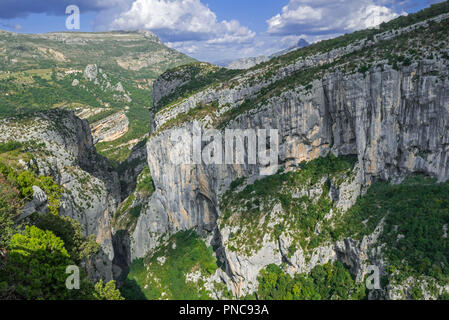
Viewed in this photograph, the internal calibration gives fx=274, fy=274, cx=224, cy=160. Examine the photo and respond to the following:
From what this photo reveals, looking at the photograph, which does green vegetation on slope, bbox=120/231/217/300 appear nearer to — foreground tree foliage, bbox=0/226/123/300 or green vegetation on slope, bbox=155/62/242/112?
foreground tree foliage, bbox=0/226/123/300

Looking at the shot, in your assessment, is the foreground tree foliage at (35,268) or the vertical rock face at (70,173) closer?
the foreground tree foliage at (35,268)

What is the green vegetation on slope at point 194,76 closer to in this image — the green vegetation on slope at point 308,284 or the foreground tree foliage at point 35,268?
the green vegetation on slope at point 308,284

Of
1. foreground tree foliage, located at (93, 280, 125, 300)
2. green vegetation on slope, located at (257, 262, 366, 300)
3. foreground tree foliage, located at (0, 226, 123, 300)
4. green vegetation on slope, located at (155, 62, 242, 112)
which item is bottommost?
green vegetation on slope, located at (257, 262, 366, 300)

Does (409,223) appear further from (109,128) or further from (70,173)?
(109,128)

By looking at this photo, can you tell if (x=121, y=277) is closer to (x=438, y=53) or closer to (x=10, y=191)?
(x=10, y=191)

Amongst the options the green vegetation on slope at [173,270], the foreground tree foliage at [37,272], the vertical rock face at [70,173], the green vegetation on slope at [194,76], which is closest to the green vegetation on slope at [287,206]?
the green vegetation on slope at [173,270]

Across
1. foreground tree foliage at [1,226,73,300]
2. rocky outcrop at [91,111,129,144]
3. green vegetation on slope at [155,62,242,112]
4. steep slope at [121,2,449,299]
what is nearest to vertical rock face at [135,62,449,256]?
steep slope at [121,2,449,299]
